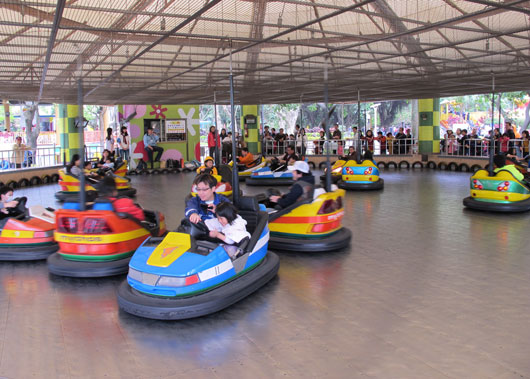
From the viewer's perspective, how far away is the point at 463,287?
333cm

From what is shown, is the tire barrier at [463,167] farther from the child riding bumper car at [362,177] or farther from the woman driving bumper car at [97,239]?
the woman driving bumper car at [97,239]

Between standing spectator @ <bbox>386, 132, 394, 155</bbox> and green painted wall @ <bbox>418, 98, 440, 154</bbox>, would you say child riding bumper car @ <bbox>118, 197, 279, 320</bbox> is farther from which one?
green painted wall @ <bbox>418, 98, 440, 154</bbox>

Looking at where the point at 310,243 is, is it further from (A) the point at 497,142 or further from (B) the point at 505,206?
(A) the point at 497,142

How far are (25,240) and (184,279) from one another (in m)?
2.14

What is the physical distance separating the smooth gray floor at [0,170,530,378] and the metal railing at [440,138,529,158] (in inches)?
328

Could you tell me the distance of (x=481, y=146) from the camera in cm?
1314

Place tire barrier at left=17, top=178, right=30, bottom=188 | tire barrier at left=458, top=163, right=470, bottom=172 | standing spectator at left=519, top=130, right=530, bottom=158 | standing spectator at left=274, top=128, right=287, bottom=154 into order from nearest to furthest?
tire barrier at left=17, top=178, right=30, bottom=188
standing spectator at left=519, top=130, right=530, bottom=158
tire barrier at left=458, top=163, right=470, bottom=172
standing spectator at left=274, top=128, right=287, bottom=154

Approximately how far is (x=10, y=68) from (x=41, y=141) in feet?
60.6

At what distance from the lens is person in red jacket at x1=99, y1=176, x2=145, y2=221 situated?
3.83 metres

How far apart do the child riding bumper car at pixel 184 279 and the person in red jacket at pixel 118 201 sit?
658 millimetres

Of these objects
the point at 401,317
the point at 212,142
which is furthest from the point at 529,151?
the point at 401,317

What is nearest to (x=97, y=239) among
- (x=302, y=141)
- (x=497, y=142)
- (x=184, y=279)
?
(x=184, y=279)

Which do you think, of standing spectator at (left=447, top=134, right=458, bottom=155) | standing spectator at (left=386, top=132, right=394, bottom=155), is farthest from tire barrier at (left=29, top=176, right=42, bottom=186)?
standing spectator at (left=447, top=134, right=458, bottom=155)

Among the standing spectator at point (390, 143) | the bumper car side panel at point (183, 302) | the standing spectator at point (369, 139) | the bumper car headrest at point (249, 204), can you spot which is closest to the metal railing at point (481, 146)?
the standing spectator at point (390, 143)
